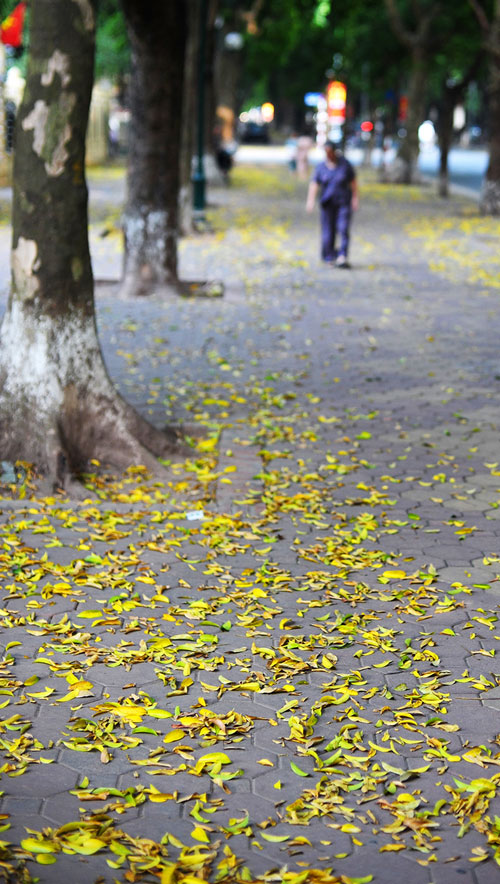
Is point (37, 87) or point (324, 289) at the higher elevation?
point (37, 87)

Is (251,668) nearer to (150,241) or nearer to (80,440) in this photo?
(80,440)

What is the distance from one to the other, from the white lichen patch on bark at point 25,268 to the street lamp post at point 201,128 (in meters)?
14.9

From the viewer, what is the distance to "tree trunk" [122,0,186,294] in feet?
42.3

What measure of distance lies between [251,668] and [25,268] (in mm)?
3331

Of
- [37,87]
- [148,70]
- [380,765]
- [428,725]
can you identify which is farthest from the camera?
[148,70]

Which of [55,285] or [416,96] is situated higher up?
[416,96]

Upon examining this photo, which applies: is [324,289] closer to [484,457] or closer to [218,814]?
[484,457]

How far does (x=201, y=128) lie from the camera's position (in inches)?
962

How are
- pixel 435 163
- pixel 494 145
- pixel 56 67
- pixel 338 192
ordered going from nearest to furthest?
pixel 56 67, pixel 338 192, pixel 494 145, pixel 435 163

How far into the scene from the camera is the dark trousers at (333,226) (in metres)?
17.3

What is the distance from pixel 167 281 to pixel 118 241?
6537mm

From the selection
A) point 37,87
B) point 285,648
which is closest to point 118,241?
point 37,87

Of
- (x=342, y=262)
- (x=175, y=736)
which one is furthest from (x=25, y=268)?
(x=342, y=262)

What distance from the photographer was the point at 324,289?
15766 mm
